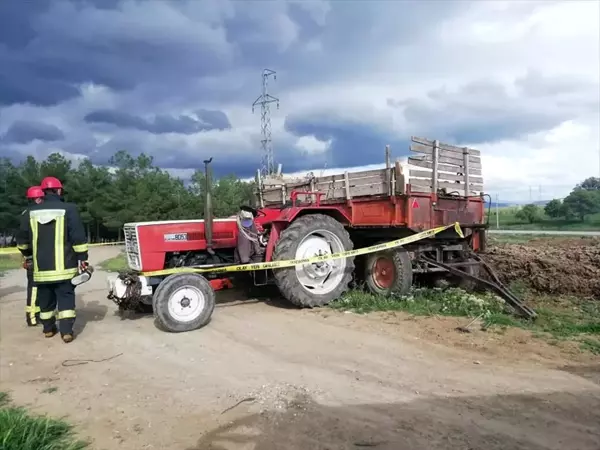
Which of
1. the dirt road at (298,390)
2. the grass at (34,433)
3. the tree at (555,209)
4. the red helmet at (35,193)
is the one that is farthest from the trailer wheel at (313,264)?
the tree at (555,209)

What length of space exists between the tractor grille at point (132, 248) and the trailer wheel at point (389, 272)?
3801 millimetres

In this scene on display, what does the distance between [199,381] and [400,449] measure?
2153 millimetres

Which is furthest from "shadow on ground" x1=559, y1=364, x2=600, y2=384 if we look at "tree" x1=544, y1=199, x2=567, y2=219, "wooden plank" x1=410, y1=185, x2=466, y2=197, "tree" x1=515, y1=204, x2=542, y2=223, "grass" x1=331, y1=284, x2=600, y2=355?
"tree" x1=515, y1=204, x2=542, y2=223

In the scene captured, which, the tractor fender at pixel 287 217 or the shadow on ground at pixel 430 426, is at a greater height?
the tractor fender at pixel 287 217

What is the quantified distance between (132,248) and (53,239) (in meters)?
1.15

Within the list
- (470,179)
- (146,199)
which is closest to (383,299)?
(470,179)

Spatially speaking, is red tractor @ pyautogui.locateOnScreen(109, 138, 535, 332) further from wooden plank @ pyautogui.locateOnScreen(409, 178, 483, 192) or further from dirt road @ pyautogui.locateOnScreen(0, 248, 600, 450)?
dirt road @ pyautogui.locateOnScreen(0, 248, 600, 450)

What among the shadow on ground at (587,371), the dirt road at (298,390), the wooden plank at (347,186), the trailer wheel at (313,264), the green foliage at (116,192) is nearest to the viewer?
the dirt road at (298,390)

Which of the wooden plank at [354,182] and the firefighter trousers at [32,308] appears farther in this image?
the wooden plank at [354,182]

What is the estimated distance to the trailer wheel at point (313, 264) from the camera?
7262mm

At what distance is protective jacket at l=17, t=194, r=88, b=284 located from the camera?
6.07 meters

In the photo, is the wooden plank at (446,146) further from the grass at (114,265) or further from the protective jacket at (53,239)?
the grass at (114,265)

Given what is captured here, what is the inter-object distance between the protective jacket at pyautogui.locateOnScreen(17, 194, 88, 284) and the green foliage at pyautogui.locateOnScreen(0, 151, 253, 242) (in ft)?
62.1

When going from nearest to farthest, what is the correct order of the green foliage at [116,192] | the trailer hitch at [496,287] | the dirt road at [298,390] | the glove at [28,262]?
the dirt road at [298,390], the trailer hitch at [496,287], the glove at [28,262], the green foliage at [116,192]
